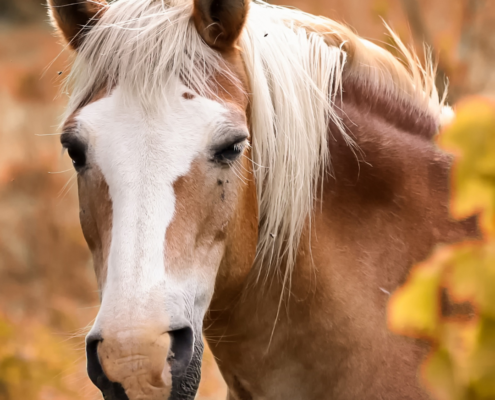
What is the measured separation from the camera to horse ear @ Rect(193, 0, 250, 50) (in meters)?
1.60

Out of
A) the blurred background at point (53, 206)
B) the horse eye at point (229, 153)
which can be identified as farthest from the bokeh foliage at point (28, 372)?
the horse eye at point (229, 153)

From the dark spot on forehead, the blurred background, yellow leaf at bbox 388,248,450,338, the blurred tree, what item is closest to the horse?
the dark spot on forehead

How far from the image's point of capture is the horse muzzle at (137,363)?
1221 mm

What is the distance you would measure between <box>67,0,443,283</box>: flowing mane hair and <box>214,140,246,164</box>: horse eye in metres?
0.11

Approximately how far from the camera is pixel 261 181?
171 centimetres

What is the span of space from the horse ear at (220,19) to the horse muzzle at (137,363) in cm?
87

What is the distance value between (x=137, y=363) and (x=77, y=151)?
2.01 ft

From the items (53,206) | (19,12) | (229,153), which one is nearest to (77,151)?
(229,153)

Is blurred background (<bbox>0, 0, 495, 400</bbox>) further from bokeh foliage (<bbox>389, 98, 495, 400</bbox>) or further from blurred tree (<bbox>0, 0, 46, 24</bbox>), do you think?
blurred tree (<bbox>0, 0, 46, 24</bbox>)

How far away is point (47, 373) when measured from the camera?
4.02 meters

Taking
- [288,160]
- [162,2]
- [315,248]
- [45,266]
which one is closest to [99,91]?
[162,2]

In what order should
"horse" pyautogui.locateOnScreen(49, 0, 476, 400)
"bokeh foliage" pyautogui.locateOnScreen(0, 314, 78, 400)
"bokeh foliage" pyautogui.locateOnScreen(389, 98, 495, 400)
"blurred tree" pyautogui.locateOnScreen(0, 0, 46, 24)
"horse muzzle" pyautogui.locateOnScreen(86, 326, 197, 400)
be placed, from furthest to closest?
"blurred tree" pyautogui.locateOnScreen(0, 0, 46, 24)
"bokeh foliage" pyautogui.locateOnScreen(0, 314, 78, 400)
"horse" pyautogui.locateOnScreen(49, 0, 476, 400)
"horse muzzle" pyautogui.locateOnScreen(86, 326, 197, 400)
"bokeh foliage" pyautogui.locateOnScreen(389, 98, 495, 400)

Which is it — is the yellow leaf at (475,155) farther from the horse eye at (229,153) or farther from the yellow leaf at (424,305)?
the horse eye at (229,153)

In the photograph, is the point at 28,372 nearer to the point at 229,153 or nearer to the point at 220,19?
the point at 229,153
